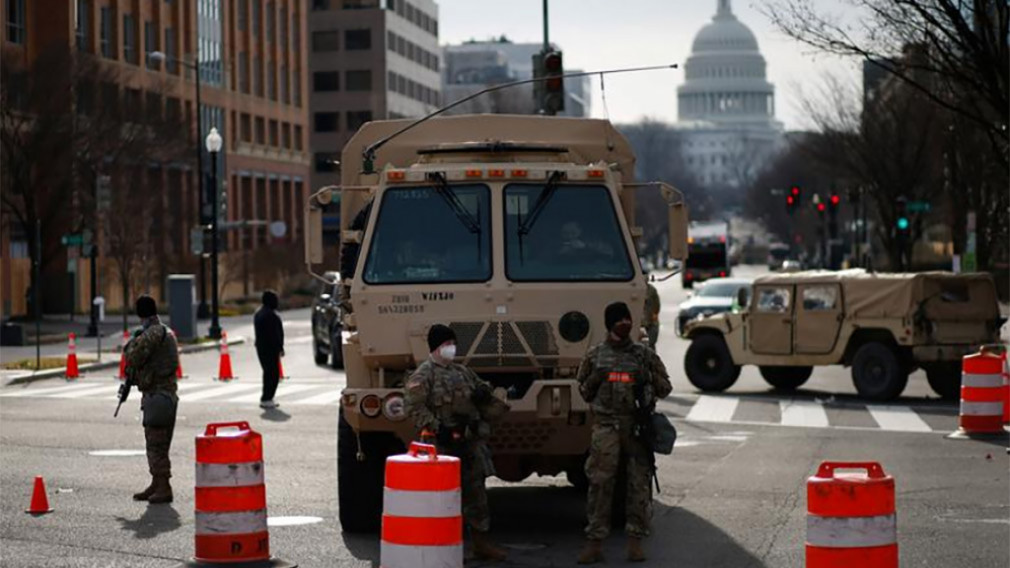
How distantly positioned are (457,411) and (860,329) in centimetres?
1768

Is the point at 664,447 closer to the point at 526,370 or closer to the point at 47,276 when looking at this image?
the point at 526,370

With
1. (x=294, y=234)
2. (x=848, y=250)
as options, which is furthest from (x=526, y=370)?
(x=848, y=250)

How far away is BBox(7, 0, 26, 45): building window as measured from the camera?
7025cm

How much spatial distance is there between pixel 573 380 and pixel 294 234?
310ft

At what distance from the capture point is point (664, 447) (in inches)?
538

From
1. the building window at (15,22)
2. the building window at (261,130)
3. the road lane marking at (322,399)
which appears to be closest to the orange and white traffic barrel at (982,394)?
the road lane marking at (322,399)

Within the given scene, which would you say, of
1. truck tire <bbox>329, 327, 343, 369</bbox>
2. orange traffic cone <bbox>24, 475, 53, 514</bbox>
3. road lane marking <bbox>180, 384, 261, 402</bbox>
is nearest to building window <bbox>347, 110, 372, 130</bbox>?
truck tire <bbox>329, 327, 343, 369</bbox>

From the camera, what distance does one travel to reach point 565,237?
15508mm

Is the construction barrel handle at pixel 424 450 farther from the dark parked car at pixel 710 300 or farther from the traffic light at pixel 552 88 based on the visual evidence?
the dark parked car at pixel 710 300

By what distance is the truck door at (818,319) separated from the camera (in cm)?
3045

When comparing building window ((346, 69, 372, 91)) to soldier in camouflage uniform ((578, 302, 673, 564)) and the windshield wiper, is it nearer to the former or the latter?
the windshield wiper

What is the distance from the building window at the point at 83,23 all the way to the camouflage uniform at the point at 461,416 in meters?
64.2

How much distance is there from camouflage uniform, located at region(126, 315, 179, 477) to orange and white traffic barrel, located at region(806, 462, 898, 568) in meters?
8.56

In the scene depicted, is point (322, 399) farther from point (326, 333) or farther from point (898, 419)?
point (326, 333)
